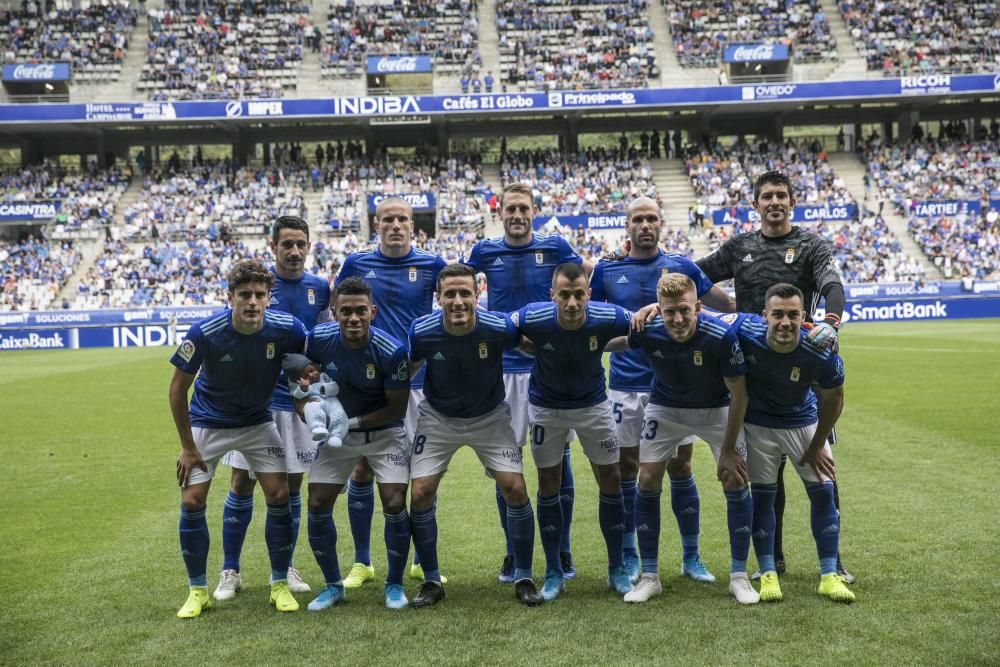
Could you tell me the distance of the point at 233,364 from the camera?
5770 millimetres

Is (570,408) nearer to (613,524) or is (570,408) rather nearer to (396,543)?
(613,524)

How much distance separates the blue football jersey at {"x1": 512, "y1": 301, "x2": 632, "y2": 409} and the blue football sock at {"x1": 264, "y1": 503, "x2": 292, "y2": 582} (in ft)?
5.61

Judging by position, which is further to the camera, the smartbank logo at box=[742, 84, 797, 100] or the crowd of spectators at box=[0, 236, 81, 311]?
the smartbank logo at box=[742, 84, 797, 100]

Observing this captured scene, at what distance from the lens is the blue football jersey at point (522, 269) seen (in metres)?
6.77

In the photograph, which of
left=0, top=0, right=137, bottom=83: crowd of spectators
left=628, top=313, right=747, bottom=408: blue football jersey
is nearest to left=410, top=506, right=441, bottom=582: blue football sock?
left=628, top=313, right=747, bottom=408: blue football jersey

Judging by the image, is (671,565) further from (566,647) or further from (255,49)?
(255,49)

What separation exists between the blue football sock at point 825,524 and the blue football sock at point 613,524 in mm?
1153

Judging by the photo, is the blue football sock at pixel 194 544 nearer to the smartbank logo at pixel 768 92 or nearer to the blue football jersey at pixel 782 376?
the blue football jersey at pixel 782 376

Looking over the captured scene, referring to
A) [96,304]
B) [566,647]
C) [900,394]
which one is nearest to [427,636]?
[566,647]

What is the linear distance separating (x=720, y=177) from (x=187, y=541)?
38.0 m

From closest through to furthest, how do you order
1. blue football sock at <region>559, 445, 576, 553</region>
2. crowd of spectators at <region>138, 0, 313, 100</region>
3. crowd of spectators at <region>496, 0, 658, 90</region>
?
blue football sock at <region>559, 445, 576, 553</region> < crowd of spectators at <region>496, 0, 658, 90</region> < crowd of spectators at <region>138, 0, 313, 100</region>

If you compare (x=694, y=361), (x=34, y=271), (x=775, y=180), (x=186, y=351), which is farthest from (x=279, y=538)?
(x=34, y=271)

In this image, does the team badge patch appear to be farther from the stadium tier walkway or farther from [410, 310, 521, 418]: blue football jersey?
the stadium tier walkway

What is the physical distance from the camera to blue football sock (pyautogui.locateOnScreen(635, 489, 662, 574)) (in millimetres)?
5891
